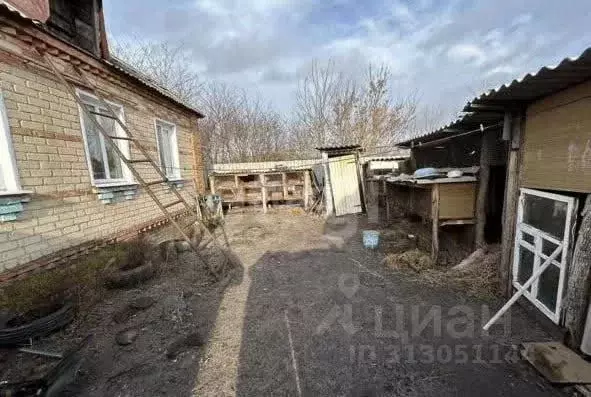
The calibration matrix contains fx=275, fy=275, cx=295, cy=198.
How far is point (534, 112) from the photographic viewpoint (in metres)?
3.45

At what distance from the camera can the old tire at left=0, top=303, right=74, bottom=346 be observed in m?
2.98

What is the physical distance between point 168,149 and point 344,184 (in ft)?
20.1

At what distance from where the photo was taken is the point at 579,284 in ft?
8.80

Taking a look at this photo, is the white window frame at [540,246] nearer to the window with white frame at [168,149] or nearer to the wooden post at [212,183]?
the window with white frame at [168,149]

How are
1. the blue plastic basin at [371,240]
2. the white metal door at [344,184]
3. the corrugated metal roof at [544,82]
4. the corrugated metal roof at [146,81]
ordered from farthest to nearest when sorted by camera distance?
the white metal door at [344,184] → the corrugated metal roof at [146,81] → the blue plastic basin at [371,240] → the corrugated metal roof at [544,82]

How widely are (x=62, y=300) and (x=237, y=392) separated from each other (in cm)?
286

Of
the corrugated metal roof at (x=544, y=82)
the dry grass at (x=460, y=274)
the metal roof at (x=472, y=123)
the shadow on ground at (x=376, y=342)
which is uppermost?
the corrugated metal roof at (x=544, y=82)

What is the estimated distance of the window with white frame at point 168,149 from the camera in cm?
789

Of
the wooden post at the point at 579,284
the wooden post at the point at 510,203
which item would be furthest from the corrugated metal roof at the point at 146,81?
the wooden post at the point at 579,284

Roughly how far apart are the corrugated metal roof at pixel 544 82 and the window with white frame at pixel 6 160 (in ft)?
20.3

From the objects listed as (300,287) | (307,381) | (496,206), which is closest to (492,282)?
(496,206)

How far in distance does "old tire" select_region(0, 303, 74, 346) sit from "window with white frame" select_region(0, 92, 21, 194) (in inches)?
71.2

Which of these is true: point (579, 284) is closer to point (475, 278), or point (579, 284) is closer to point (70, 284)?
point (475, 278)

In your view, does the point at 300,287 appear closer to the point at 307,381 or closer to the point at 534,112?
the point at 307,381
